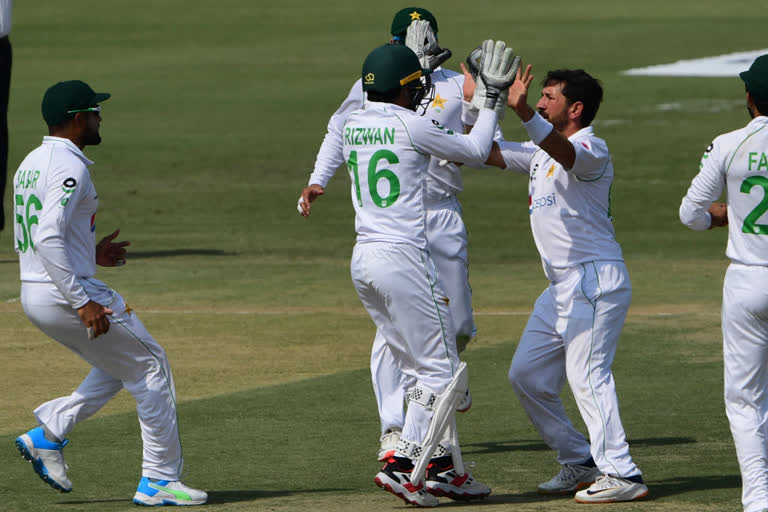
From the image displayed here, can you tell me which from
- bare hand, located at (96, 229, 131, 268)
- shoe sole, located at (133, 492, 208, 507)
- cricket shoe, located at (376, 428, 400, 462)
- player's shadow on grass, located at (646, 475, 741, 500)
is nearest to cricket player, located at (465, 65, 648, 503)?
player's shadow on grass, located at (646, 475, 741, 500)

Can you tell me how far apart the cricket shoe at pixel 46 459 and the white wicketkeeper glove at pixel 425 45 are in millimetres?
3430

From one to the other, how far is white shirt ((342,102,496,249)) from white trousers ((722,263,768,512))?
149 cm

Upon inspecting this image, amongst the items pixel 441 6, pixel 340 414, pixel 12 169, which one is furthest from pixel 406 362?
pixel 441 6

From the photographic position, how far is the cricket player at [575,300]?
7.42 m

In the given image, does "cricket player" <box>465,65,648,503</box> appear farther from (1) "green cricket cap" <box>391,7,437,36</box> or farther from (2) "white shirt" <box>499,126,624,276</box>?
(1) "green cricket cap" <box>391,7,437,36</box>

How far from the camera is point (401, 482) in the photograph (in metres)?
7.26

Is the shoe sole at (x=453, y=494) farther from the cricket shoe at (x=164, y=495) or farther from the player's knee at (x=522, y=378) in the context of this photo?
the cricket shoe at (x=164, y=495)

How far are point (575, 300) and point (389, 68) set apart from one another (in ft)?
5.22

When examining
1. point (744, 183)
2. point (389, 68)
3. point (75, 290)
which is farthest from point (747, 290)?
point (75, 290)

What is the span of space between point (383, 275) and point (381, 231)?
241 millimetres

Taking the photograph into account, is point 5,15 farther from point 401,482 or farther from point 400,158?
point 401,482

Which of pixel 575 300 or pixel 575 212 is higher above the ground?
pixel 575 212

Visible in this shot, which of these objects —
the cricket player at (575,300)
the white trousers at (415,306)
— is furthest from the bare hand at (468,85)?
the white trousers at (415,306)

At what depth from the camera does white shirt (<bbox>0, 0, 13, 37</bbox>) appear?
1838cm
